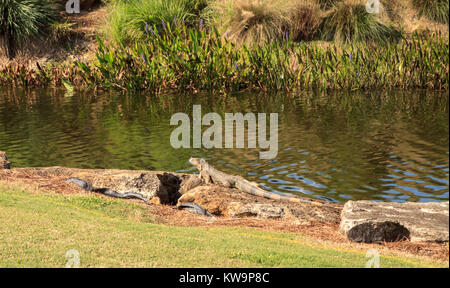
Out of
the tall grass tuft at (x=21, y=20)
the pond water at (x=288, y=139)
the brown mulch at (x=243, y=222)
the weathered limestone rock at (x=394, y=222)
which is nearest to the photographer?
the brown mulch at (x=243, y=222)

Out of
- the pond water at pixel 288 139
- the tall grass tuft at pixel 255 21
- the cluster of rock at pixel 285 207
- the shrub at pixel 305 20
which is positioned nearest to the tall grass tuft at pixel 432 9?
the shrub at pixel 305 20

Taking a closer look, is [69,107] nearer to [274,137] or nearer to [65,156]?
[65,156]

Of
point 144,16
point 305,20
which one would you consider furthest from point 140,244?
point 144,16

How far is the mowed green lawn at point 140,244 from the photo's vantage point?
582 centimetres

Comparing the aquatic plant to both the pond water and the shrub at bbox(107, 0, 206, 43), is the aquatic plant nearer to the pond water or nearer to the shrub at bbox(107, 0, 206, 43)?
the pond water

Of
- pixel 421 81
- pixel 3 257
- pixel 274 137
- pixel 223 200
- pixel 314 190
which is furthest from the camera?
pixel 421 81

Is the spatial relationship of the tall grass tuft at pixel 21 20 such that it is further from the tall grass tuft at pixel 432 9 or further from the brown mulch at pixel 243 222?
the brown mulch at pixel 243 222

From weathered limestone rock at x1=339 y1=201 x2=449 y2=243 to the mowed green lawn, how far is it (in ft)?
2.07

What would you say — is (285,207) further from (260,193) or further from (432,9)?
(432,9)

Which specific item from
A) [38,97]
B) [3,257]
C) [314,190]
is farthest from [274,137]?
[38,97]

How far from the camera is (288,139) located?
13289mm

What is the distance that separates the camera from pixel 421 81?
50.2ft

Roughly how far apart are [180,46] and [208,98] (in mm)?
2228

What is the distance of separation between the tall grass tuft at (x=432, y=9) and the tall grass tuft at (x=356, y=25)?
65.2 inches
